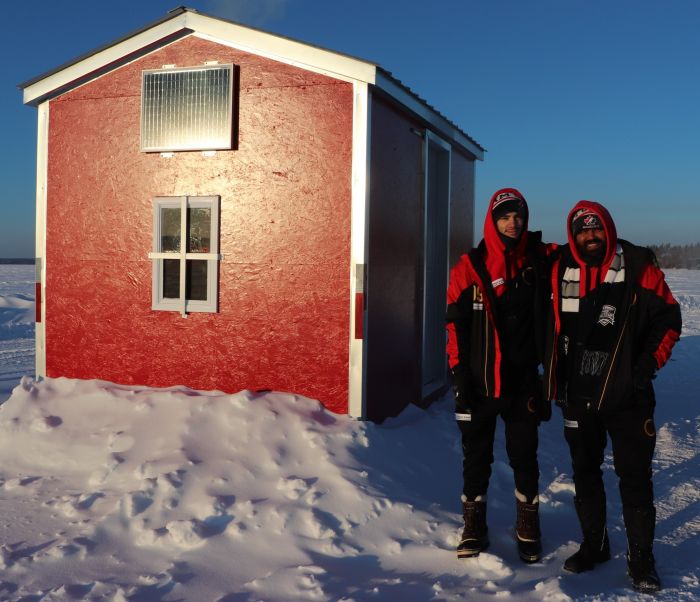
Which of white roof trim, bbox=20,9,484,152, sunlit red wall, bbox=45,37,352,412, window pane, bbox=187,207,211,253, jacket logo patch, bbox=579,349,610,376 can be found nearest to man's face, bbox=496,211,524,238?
jacket logo patch, bbox=579,349,610,376

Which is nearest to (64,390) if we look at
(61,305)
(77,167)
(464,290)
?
(61,305)

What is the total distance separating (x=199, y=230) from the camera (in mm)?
6176

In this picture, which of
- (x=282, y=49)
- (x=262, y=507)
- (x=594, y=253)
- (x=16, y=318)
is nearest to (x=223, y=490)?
(x=262, y=507)

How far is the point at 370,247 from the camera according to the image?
5.76m

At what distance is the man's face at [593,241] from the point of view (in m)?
3.69

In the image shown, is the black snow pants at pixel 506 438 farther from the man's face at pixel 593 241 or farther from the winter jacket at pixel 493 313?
the man's face at pixel 593 241

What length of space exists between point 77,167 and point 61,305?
4.38 feet

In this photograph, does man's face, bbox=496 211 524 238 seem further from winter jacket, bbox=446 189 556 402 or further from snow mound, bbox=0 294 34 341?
snow mound, bbox=0 294 34 341

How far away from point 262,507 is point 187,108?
142 inches

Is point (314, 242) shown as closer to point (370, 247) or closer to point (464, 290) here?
point (370, 247)

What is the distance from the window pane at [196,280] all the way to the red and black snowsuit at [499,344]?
113 inches

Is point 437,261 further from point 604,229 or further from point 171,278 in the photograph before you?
point 604,229

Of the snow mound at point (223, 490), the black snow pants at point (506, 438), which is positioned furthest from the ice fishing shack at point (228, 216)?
the black snow pants at point (506, 438)

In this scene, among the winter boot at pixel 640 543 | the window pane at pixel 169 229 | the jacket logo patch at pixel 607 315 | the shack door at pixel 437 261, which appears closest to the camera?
the winter boot at pixel 640 543
